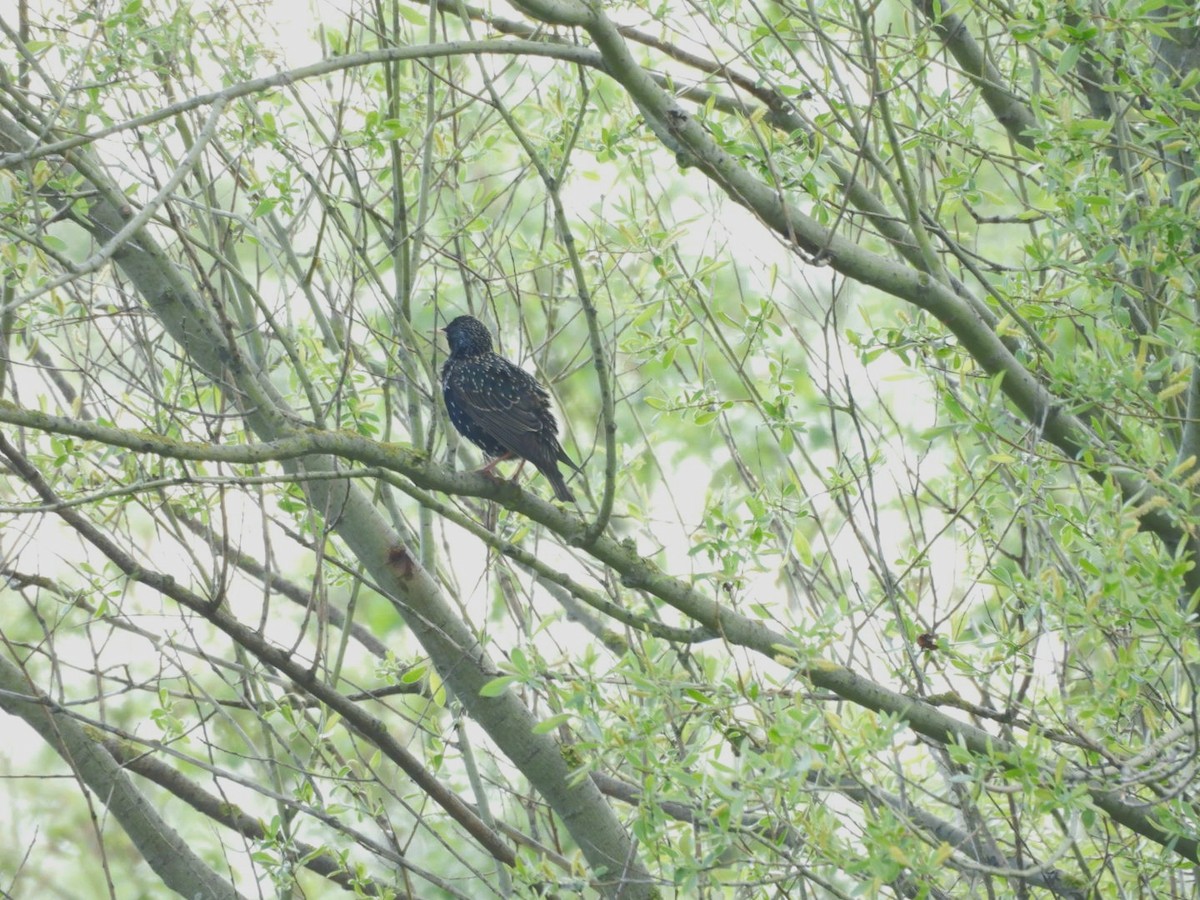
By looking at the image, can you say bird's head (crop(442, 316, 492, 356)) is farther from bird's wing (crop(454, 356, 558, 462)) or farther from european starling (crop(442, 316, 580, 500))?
bird's wing (crop(454, 356, 558, 462))

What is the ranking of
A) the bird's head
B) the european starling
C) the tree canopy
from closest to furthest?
the tree canopy, the european starling, the bird's head

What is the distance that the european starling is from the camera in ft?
19.1

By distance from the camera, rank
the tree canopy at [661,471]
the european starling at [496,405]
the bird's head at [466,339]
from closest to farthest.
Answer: the tree canopy at [661,471], the european starling at [496,405], the bird's head at [466,339]

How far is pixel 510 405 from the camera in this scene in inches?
244

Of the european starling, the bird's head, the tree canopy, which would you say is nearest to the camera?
the tree canopy

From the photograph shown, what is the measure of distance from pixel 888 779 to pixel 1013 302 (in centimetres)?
273

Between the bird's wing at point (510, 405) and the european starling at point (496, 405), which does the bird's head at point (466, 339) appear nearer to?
the european starling at point (496, 405)

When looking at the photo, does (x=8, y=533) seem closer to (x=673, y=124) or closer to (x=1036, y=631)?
(x=673, y=124)

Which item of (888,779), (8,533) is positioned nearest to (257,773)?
(8,533)

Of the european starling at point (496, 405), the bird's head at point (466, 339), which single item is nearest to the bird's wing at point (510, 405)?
the european starling at point (496, 405)

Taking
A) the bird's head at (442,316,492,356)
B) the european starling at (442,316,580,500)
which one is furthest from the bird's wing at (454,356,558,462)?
the bird's head at (442,316,492,356)

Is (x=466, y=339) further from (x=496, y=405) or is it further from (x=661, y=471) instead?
(x=661, y=471)

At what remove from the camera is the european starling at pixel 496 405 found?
19.1 feet

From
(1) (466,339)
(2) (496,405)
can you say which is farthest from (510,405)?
(1) (466,339)
